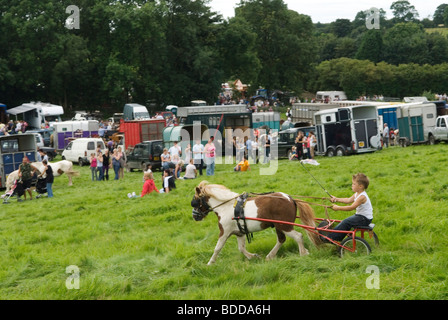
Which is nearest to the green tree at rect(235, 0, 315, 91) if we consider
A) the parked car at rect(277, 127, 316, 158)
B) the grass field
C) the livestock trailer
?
the livestock trailer

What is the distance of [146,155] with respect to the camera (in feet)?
102

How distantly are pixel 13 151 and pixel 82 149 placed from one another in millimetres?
9783

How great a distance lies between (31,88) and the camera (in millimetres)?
66062

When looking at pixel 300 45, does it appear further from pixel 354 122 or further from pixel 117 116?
pixel 354 122

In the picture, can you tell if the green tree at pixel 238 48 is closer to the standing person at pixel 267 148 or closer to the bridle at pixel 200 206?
the standing person at pixel 267 148

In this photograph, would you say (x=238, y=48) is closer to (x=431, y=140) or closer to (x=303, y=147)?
(x=431, y=140)

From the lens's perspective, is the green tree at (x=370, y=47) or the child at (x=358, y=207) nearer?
the child at (x=358, y=207)

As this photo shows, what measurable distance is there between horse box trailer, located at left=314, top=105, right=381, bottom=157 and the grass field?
34.7ft

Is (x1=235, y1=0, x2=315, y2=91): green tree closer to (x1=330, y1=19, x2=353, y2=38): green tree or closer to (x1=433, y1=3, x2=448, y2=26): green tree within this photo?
(x1=330, y1=19, x2=353, y2=38): green tree

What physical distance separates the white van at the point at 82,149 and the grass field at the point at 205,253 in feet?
57.2

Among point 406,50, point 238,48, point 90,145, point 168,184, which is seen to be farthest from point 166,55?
point 168,184

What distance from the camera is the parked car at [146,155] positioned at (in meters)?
30.7

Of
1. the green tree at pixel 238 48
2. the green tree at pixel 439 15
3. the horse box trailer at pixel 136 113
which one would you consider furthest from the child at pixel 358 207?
the green tree at pixel 439 15

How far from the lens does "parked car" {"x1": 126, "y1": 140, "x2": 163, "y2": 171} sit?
30672mm
